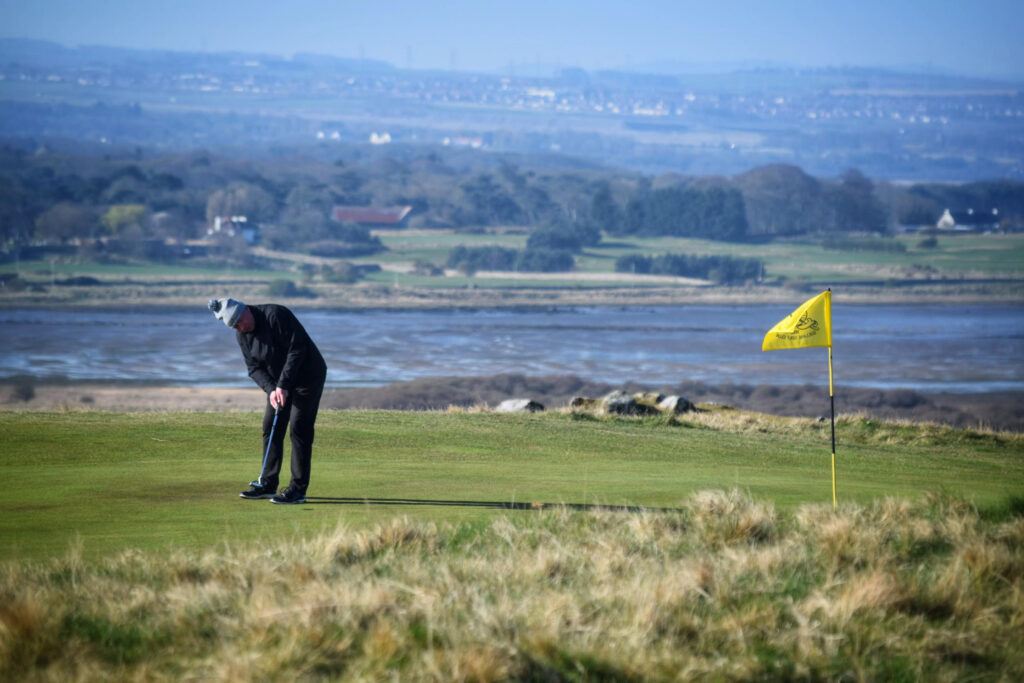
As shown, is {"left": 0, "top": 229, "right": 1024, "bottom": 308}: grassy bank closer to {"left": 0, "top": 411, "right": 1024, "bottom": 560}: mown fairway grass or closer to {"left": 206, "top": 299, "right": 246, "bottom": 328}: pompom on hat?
{"left": 0, "top": 411, "right": 1024, "bottom": 560}: mown fairway grass

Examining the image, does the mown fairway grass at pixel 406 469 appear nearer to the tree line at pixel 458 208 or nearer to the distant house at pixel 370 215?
the tree line at pixel 458 208

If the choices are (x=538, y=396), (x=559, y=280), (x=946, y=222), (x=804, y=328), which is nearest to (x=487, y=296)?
(x=559, y=280)

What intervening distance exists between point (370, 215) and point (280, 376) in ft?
569

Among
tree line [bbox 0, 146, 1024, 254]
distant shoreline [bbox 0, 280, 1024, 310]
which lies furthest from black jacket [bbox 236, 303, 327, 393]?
tree line [bbox 0, 146, 1024, 254]

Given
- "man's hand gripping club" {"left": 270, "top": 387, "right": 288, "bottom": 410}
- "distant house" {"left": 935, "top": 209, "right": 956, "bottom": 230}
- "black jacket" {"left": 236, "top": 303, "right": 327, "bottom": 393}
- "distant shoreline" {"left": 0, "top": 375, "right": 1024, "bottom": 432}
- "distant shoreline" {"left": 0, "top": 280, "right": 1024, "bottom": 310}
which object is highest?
"black jacket" {"left": 236, "top": 303, "right": 327, "bottom": 393}

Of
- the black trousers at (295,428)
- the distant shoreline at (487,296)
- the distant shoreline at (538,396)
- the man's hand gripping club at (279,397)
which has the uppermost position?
the man's hand gripping club at (279,397)

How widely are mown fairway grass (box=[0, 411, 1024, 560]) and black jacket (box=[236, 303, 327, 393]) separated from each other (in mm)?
1040

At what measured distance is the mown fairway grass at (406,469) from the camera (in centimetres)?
953

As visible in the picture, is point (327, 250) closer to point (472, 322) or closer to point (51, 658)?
point (472, 322)

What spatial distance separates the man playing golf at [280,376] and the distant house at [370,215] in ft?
535

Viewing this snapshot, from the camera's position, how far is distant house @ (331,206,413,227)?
585 feet

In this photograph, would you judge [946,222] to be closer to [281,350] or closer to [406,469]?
[406,469]

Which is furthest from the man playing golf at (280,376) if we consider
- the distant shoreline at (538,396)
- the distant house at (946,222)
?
the distant house at (946,222)

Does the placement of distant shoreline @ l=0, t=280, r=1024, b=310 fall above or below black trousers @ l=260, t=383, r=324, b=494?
below
